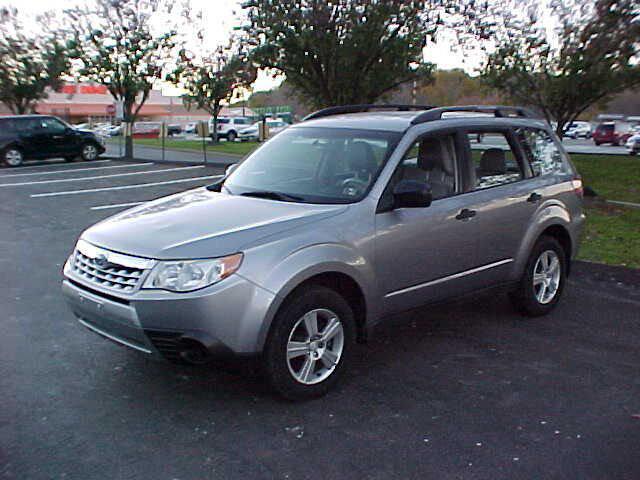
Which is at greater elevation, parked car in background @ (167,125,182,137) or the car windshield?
the car windshield

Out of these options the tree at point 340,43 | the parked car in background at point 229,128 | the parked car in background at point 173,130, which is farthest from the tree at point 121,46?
the parked car in background at point 173,130

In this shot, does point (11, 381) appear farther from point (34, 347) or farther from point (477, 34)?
point (477, 34)

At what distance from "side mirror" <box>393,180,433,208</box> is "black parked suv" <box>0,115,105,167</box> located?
67.3 feet

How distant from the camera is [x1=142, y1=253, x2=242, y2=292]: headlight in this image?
3990 mm

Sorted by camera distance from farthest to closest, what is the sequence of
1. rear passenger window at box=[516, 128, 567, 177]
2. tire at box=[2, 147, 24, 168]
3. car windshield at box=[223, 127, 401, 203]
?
tire at box=[2, 147, 24, 168] < rear passenger window at box=[516, 128, 567, 177] < car windshield at box=[223, 127, 401, 203]

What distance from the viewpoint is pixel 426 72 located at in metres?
19.2

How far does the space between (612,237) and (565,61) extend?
6483 mm

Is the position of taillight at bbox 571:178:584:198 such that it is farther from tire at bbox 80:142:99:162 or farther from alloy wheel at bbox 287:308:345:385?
tire at bbox 80:142:99:162

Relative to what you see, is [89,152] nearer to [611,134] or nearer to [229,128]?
[229,128]

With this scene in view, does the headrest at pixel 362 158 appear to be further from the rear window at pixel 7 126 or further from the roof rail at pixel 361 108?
the rear window at pixel 7 126

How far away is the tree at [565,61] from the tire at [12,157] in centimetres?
1484

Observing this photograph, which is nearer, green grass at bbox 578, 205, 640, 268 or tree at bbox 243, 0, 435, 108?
green grass at bbox 578, 205, 640, 268

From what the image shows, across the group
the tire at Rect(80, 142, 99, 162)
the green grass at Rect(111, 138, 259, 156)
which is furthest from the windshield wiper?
the green grass at Rect(111, 138, 259, 156)

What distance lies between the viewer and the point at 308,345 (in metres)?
4.38
